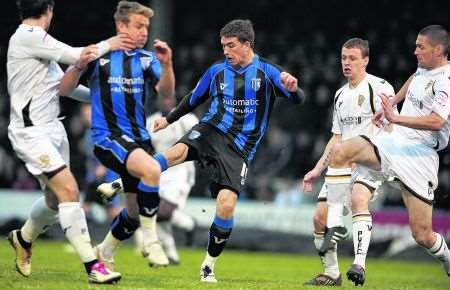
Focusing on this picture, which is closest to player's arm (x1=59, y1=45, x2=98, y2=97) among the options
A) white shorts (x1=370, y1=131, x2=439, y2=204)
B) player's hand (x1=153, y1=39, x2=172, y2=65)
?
player's hand (x1=153, y1=39, x2=172, y2=65)

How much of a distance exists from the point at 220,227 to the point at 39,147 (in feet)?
6.71

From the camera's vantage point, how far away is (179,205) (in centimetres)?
1330

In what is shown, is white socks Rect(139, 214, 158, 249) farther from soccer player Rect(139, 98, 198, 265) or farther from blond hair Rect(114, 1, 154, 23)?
soccer player Rect(139, 98, 198, 265)

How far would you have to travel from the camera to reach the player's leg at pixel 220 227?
8750 mm

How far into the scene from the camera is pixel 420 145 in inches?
355

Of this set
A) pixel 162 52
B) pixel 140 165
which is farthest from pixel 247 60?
pixel 140 165

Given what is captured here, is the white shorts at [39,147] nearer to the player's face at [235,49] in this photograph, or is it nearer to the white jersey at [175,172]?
the player's face at [235,49]

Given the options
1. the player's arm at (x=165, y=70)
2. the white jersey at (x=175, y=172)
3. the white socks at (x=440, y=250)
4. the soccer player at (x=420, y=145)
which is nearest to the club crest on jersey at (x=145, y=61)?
the player's arm at (x=165, y=70)

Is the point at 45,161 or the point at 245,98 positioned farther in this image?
the point at 245,98

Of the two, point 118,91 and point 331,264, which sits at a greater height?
point 118,91

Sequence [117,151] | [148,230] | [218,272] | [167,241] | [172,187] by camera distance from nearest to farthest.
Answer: [148,230] < [117,151] < [218,272] < [167,241] < [172,187]

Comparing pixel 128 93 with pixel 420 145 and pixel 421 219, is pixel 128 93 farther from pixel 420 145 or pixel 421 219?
pixel 421 219

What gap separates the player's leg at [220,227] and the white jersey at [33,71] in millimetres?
1890

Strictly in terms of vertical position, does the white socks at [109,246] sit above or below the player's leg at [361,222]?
below
